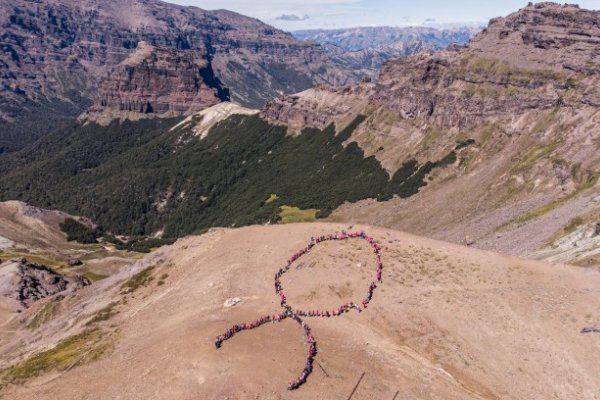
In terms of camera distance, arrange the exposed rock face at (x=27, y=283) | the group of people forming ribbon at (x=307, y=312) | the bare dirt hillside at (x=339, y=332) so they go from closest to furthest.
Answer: the bare dirt hillside at (x=339, y=332)
the group of people forming ribbon at (x=307, y=312)
the exposed rock face at (x=27, y=283)

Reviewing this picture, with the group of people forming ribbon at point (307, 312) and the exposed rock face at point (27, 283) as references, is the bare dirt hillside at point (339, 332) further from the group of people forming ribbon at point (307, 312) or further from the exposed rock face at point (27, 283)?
the exposed rock face at point (27, 283)

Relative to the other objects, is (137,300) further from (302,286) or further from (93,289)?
(302,286)

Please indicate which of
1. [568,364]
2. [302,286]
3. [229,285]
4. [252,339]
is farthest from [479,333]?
[229,285]

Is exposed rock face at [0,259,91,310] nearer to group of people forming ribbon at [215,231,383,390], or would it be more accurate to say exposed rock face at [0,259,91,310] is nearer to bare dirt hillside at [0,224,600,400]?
bare dirt hillside at [0,224,600,400]

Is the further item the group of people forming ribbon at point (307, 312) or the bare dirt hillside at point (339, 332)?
the group of people forming ribbon at point (307, 312)

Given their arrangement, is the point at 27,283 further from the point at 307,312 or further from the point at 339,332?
the point at 339,332

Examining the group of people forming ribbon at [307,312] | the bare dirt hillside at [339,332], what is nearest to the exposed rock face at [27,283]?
the bare dirt hillside at [339,332]

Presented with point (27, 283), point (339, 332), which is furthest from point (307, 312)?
point (27, 283)
